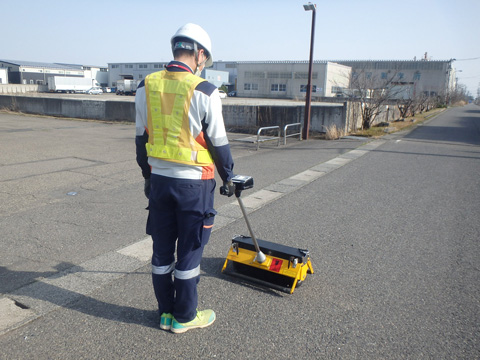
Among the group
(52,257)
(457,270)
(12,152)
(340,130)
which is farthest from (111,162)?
(340,130)

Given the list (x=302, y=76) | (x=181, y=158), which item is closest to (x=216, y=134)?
(x=181, y=158)

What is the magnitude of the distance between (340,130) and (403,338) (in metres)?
14.3

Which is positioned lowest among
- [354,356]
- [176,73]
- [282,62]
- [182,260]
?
[354,356]

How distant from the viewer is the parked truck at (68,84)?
55.8m

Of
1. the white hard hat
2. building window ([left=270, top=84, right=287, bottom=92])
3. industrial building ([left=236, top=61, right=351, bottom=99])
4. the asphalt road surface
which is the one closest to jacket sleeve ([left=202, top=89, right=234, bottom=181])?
the white hard hat

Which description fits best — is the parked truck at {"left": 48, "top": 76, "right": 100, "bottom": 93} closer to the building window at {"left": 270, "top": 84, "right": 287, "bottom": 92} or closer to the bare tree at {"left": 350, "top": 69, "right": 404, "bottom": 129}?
the building window at {"left": 270, "top": 84, "right": 287, "bottom": 92}

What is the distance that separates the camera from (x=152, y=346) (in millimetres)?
2564

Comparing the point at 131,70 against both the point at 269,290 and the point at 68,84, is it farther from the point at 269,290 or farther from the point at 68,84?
the point at 269,290

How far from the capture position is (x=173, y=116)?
2447 millimetres

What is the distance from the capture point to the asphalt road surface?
2.63m

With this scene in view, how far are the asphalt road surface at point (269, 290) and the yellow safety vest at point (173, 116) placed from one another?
132 cm

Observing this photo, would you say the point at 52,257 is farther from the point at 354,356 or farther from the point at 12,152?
the point at 12,152

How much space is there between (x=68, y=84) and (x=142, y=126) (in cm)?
6227

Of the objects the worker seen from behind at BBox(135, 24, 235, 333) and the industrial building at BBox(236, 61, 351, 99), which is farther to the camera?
the industrial building at BBox(236, 61, 351, 99)
